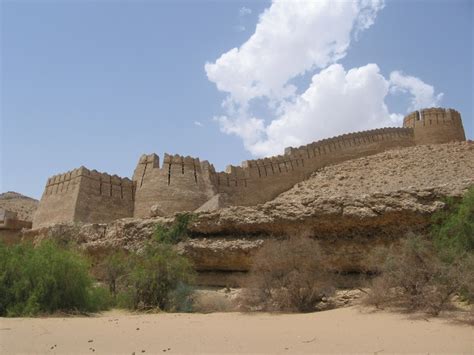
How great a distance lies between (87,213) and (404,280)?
1572cm

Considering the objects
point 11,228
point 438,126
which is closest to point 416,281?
point 11,228

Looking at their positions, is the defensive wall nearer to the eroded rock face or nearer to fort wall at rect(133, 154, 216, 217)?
the eroded rock face

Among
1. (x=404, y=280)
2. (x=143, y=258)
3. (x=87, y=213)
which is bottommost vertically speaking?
(x=404, y=280)

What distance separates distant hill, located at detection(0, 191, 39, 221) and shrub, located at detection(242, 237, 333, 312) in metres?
23.3

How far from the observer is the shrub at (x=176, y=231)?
1493cm

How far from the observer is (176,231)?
15023mm

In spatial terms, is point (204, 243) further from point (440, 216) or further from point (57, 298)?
point (440, 216)

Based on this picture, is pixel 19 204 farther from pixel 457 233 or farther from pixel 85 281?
pixel 457 233

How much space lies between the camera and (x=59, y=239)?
17500 millimetres

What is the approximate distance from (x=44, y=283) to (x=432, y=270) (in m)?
8.93

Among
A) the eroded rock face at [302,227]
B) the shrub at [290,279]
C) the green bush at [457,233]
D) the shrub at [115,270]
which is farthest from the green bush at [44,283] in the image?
the green bush at [457,233]

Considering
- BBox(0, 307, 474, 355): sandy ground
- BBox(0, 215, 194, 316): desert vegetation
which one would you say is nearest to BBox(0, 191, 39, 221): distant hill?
BBox(0, 215, 194, 316): desert vegetation

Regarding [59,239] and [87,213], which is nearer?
[59,239]

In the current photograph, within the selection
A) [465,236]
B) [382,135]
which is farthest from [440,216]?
[382,135]
